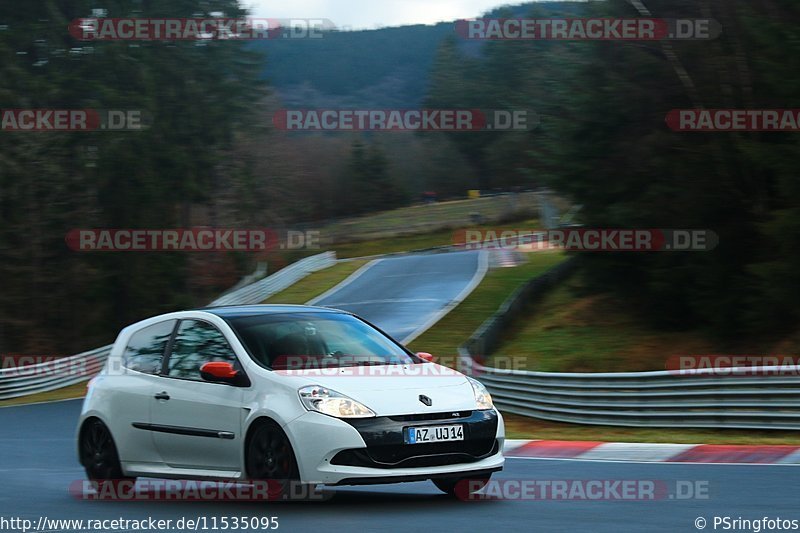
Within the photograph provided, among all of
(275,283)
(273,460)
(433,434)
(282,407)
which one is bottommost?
(273,460)

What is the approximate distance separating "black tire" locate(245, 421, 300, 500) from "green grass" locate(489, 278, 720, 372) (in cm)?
1848

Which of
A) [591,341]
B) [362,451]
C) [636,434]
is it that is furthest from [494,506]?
[591,341]

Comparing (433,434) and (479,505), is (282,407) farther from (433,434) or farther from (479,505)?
(479,505)

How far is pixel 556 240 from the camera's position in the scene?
30.9 m

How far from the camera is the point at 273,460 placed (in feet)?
27.2

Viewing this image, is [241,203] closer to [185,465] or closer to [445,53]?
[185,465]

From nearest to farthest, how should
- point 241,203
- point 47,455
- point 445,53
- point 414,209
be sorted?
point 47,455, point 241,203, point 414,209, point 445,53

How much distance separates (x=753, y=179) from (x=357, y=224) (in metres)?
65.4

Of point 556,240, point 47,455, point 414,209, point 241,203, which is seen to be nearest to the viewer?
point 47,455

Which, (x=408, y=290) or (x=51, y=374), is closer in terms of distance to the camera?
(x=51, y=374)

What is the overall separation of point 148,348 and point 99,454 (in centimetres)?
97

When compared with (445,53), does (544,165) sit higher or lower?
lower

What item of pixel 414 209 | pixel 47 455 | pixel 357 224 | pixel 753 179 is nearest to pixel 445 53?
pixel 414 209

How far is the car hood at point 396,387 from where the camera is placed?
26.8ft
